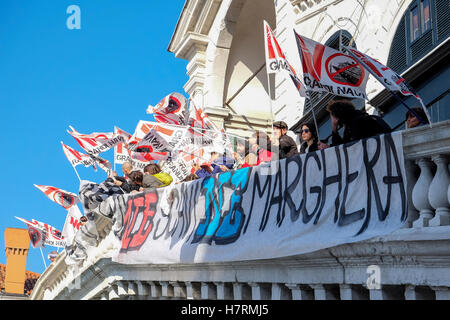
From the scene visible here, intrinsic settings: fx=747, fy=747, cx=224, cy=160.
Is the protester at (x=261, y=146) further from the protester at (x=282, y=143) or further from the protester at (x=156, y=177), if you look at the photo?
the protester at (x=156, y=177)

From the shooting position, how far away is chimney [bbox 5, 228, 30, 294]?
48375mm

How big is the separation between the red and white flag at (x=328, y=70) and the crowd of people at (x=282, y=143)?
1.78ft

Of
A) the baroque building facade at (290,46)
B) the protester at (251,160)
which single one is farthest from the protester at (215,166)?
the protester at (251,160)

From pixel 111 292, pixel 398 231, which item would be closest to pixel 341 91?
pixel 398 231

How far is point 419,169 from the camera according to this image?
766cm

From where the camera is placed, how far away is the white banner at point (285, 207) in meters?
7.72

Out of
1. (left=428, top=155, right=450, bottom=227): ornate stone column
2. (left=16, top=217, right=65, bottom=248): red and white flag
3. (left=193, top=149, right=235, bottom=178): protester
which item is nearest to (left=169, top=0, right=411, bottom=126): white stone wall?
(left=193, top=149, right=235, bottom=178): protester

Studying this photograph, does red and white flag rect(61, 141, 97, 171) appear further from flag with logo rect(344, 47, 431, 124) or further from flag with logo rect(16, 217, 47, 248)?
flag with logo rect(344, 47, 431, 124)

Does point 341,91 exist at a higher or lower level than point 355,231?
higher

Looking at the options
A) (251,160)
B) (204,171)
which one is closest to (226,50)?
(204,171)

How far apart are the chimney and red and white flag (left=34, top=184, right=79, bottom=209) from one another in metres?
26.9

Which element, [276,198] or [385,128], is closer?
[385,128]
